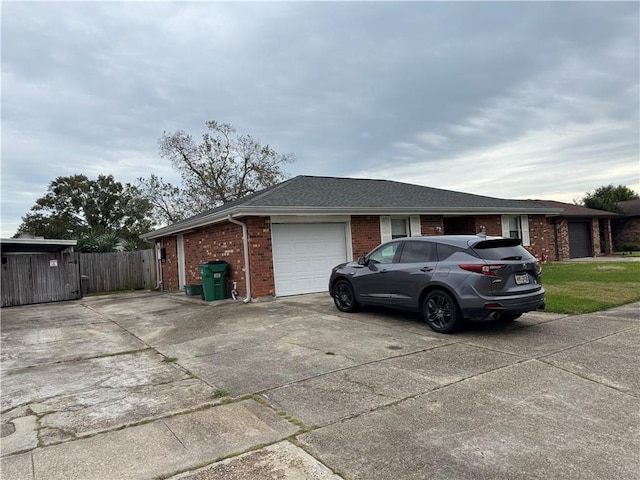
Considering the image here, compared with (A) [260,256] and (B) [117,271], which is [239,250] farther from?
(B) [117,271]

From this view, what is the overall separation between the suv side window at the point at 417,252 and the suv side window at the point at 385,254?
0.78 feet

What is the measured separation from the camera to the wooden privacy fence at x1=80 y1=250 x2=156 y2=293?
19.7 metres

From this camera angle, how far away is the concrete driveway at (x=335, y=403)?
9.65ft

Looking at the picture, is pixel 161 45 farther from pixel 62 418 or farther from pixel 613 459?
Answer: pixel 613 459

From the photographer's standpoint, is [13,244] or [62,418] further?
[13,244]

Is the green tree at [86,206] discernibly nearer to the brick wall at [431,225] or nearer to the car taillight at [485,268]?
the brick wall at [431,225]

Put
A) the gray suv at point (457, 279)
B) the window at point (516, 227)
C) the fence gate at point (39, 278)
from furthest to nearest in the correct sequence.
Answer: the window at point (516, 227), the fence gate at point (39, 278), the gray suv at point (457, 279)

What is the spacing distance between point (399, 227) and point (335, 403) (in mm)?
10455

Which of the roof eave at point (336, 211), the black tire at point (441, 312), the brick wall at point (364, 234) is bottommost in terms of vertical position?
the black tire at point (441, 312)

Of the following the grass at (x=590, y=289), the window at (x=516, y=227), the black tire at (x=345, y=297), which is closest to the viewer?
the grass at (x=590, y=289)

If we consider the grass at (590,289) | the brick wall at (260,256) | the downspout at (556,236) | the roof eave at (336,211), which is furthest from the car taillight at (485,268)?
the downspout at (556,236)

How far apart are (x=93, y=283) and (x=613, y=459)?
21300 millimetres

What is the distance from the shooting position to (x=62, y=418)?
3.94 metres

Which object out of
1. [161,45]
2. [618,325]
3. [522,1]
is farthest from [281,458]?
[161,45]
